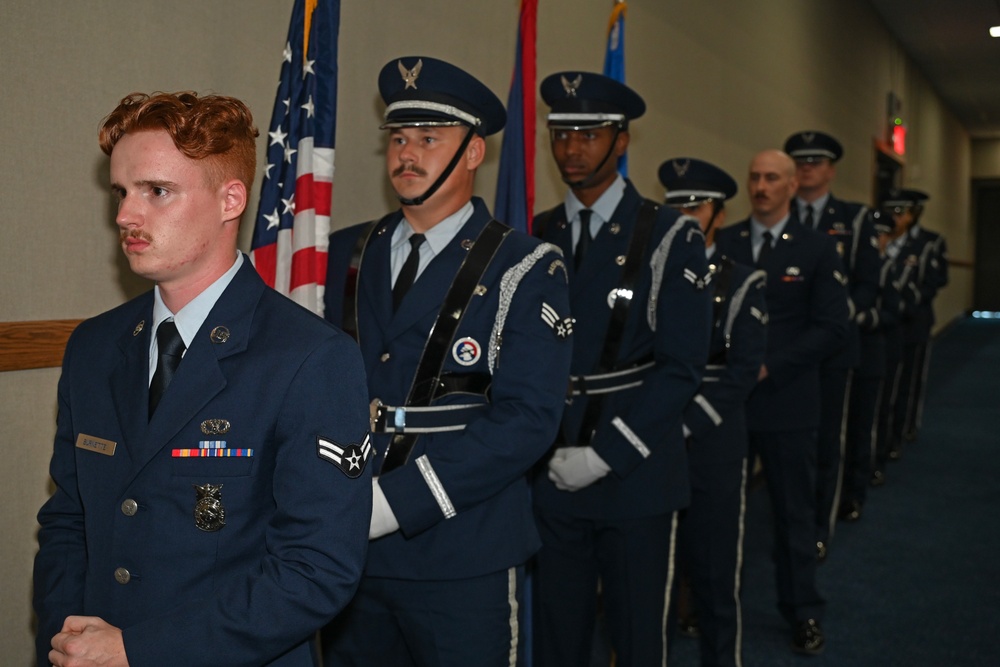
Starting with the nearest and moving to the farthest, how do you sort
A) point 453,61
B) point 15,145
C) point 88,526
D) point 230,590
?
point 230,590
point 88,526
point 15,145
point 453,61

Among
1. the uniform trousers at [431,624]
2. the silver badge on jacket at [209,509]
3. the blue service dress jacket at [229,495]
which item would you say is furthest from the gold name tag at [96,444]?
the uniform trousers at [431,624]

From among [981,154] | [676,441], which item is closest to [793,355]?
[676,441]

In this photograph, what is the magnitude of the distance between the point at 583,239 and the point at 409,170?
68 cm

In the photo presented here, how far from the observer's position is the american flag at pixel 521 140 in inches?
108

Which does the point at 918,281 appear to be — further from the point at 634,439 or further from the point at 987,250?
the point at 987,250

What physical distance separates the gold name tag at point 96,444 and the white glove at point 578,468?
1.23 meters

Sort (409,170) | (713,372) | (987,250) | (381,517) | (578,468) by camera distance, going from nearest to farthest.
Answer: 1. (381,517)
2. (409,170)
3. (578,468)
4. (713,372)
5. (987,250)

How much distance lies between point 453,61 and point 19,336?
165 centimetres

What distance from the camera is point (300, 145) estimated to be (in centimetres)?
209

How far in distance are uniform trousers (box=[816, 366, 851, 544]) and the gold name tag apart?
12.2ft

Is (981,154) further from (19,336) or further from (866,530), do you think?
(19,336)

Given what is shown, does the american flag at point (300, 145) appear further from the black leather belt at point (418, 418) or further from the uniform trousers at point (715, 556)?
the uniform trousers at point (715, 556)

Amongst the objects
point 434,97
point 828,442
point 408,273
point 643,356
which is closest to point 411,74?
point 434,97

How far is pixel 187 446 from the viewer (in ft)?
4.00
